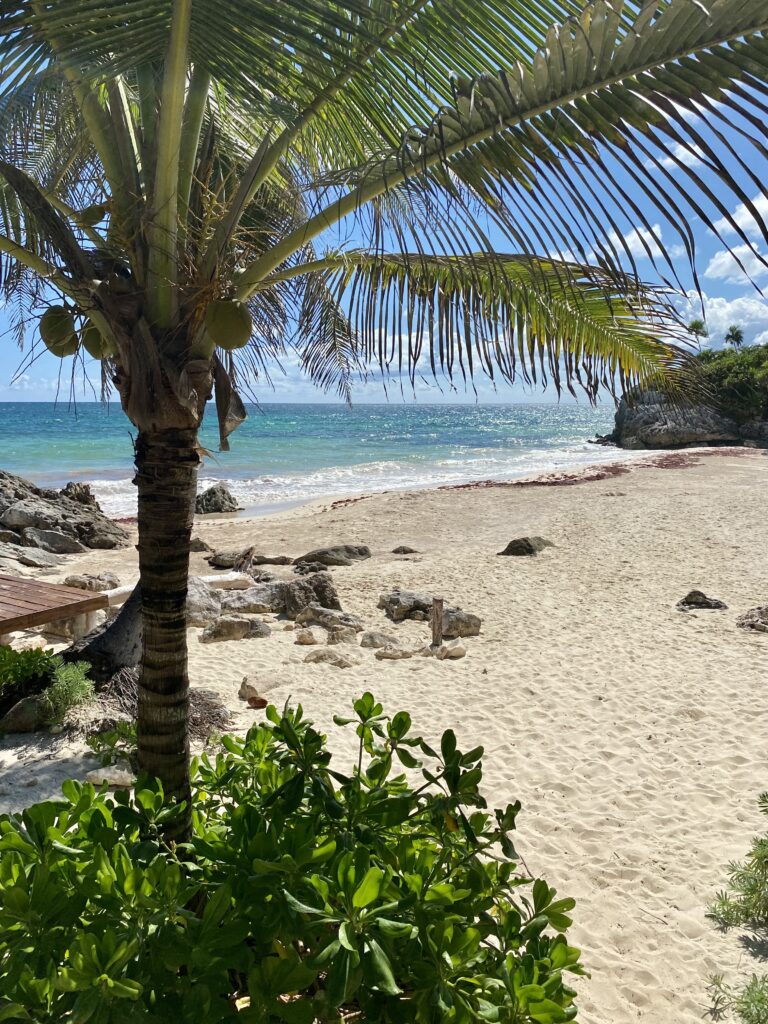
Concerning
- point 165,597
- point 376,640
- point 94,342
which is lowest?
point 376,640

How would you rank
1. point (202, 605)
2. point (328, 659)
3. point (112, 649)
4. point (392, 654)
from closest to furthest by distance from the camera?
point (112, 649) → point (328, 659) → point (392, 654) → point (202, 605)

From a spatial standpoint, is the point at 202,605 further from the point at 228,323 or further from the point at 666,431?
the point at 666,431

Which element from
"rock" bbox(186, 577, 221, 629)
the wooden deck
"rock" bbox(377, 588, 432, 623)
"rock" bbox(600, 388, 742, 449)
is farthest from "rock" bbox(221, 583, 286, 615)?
"rock" bbox(600, 388, 742, 449)

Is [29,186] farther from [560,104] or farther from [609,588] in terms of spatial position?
[609,588]

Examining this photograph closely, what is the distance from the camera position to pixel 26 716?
16.2 ft

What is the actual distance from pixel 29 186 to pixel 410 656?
232 inches

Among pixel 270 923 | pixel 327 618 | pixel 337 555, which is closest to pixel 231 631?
pixel 327 618

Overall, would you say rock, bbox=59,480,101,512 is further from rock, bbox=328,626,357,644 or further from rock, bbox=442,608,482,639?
rock, bbox=442,608,482,639

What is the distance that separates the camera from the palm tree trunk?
243 cm

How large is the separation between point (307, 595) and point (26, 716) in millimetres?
4477

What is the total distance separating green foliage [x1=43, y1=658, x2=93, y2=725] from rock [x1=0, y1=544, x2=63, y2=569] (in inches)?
310

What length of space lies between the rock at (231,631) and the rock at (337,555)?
13.6 ft

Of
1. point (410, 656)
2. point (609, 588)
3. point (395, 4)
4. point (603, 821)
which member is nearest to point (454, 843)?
point (395, 4)

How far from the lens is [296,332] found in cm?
429
